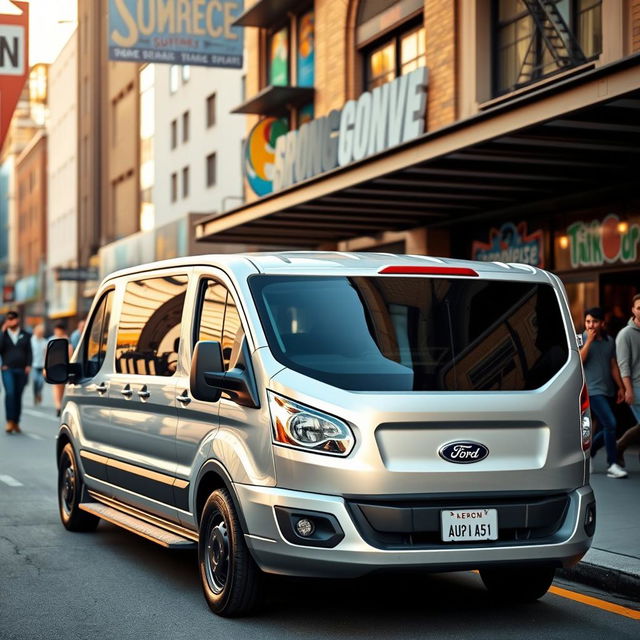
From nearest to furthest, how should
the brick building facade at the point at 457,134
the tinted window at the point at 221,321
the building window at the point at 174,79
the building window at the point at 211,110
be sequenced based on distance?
the tinted window at the point at 221,321
the brick building facade at the point at 457,134
the building window at the point at 211,110
the building window at the point at 174,79

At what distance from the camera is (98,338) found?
28.6 ft

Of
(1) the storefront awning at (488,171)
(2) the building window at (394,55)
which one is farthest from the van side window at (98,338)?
(2) the building window at (394,55)

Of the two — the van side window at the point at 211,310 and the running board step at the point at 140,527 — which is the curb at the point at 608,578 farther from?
the van side window at the point at 211,310

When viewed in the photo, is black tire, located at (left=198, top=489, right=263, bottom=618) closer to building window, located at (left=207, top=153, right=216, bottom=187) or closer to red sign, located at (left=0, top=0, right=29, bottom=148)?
red sign, located at (left=0, top=0, right=29, bottom=148)

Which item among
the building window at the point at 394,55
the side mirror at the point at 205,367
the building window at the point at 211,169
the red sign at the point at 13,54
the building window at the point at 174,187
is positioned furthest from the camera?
the building window at the point at 174,187

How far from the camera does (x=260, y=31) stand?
2544cm

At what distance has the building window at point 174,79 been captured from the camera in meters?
41.5

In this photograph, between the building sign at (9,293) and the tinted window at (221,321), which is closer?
the tinted window at (221,321)

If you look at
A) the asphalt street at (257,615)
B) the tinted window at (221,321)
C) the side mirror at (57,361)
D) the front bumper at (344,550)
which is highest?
the tinted window at (221,321)

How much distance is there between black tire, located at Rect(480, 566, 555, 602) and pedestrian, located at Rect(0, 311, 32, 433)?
534 inches

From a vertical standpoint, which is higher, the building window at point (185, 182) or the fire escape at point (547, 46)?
the building window at point (185, 182)

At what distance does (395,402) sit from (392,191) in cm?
1085

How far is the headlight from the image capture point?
562 centimetres

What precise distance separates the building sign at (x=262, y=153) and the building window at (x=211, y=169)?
537 inches
